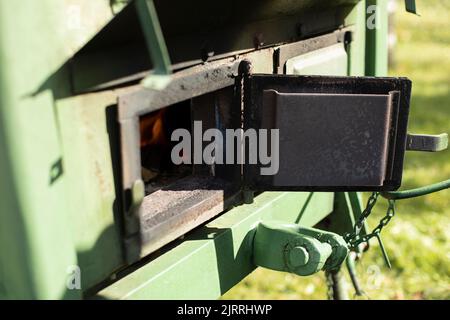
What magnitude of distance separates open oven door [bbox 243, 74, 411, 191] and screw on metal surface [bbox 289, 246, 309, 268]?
185 millimetres

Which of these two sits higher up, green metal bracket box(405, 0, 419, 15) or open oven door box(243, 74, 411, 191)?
green metal bracket box(405, 0, 419, 15)

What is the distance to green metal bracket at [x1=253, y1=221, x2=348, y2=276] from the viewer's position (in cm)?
218

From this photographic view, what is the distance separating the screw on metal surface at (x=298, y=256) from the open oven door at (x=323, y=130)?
→ 0.18m

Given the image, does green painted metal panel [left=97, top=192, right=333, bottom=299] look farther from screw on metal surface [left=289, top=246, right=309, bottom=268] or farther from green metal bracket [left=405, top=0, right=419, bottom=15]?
green metal bracket [left=405, top=0, right=419, bottom=15]

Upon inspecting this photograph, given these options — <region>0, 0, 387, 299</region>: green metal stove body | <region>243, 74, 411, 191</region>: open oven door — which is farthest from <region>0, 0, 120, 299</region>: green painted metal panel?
<region>243, 74, 411, 191</region>: open oven door

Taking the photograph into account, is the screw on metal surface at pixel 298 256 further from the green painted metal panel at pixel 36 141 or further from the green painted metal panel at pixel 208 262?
the green painted metal panel at pixel 36 141

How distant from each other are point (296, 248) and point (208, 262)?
276 millimetres

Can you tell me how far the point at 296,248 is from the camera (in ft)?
7.18

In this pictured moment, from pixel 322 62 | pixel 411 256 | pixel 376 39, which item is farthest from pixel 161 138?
pixel 411 256

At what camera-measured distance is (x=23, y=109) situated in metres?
1.54

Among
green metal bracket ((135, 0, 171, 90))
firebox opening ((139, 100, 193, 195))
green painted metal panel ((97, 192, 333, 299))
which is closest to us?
green metal bracket ((135, 0, 171, 90))
